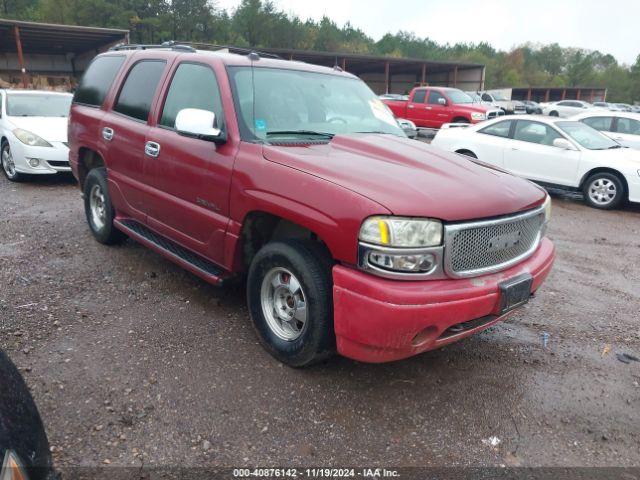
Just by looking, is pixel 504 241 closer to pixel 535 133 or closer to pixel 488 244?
pixel 488 244

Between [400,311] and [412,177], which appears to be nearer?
[400,311]

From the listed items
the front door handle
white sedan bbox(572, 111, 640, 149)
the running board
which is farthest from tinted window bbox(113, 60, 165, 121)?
white sedan bbox(572, 111, 640, 149)

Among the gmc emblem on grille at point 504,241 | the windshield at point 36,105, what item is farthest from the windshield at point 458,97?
the gmc emblem on grille at point 504,241

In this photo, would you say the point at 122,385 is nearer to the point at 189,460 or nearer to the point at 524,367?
the point at 189,460

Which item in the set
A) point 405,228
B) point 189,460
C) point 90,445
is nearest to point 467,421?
point 405,228

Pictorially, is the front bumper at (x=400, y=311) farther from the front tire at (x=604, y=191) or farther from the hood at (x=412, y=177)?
the front tire at (x=604, y=191)

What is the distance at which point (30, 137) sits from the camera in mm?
7996

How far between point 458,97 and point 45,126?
45.2ft

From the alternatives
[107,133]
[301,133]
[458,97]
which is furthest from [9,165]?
[458,97]

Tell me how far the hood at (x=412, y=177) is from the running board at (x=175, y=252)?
40.2 inches

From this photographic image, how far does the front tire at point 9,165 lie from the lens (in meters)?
8.34

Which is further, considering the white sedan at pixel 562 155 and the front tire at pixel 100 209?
the white sedan at pixel 562 155

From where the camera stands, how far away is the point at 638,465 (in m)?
2.55

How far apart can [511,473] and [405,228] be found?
4.32 ft
